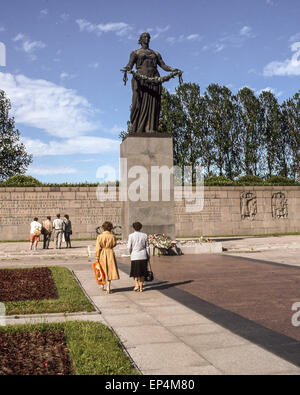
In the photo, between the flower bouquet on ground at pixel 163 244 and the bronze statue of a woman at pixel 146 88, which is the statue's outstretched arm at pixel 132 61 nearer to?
the bronze statue of a woman at pixel 146 88

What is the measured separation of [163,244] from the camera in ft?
52.1

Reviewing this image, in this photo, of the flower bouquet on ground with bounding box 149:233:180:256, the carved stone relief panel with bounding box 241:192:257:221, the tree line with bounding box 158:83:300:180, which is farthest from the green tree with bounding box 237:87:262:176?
the flower bouquet on ground with bounding box 149:233:180:256

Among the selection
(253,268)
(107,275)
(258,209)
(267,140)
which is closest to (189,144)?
(267,140)

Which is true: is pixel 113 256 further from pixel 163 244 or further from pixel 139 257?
pixel 163 244

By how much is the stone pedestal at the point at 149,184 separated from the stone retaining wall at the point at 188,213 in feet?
32.5

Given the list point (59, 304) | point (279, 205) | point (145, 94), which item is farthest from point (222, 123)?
point (59, 304)

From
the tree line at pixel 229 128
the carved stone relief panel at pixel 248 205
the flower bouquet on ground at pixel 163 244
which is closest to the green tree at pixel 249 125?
the tree line at pixel 229 128

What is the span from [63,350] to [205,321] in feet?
7.62

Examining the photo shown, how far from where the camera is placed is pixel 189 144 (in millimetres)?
42531

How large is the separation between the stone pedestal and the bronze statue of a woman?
0.76 metres

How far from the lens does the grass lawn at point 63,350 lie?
426 centimetres

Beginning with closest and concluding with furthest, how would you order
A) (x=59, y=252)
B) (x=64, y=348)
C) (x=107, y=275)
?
1. (x=64, y=348)
2. (x=107, y=275)
3. (x=59, y=252)
